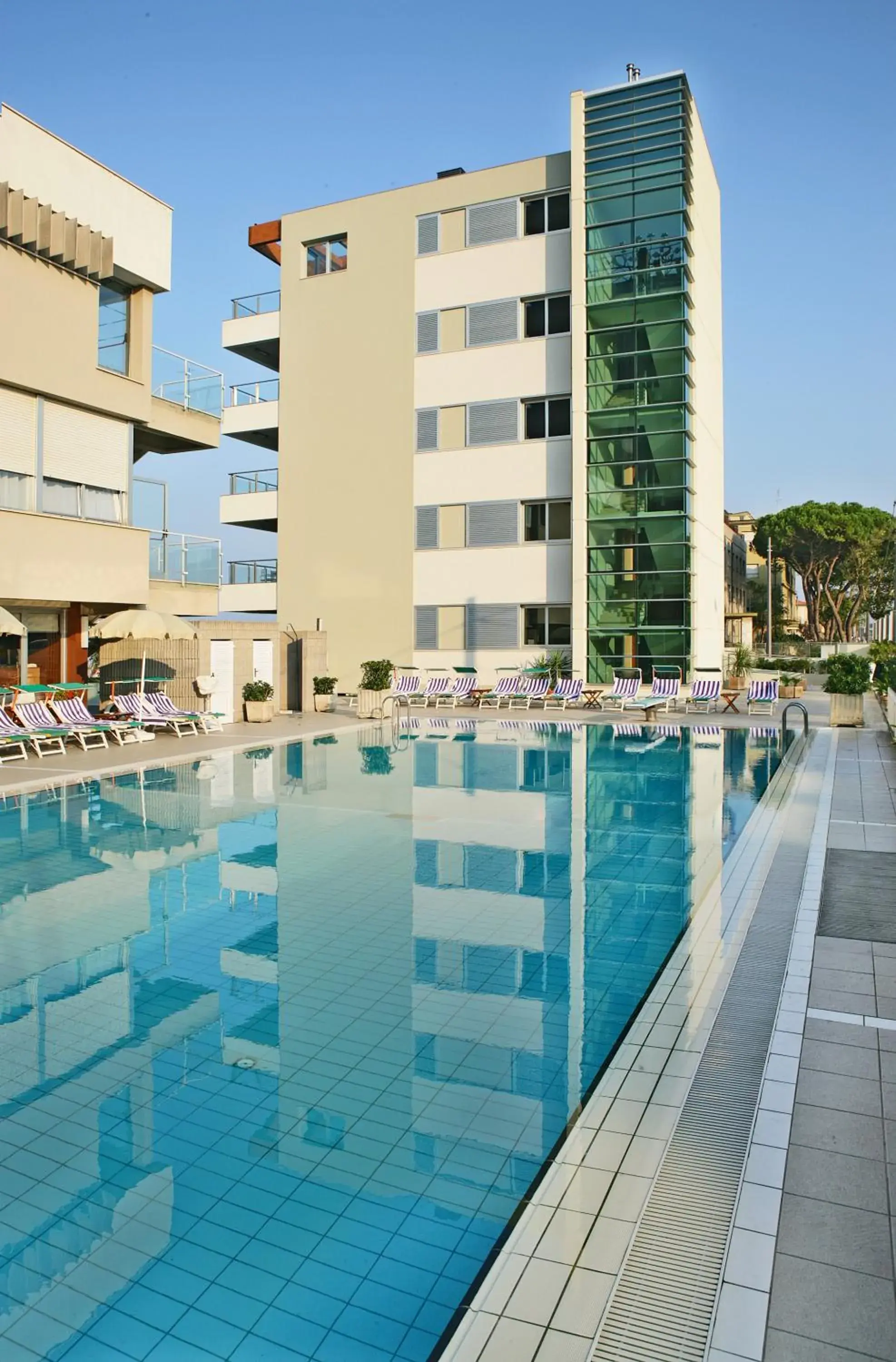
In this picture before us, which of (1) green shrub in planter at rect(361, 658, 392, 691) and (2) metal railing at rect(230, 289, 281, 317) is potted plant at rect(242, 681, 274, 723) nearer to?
(1) green shrub in planter at rect(361, 658, 392, 691)

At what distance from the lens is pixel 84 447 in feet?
62.1

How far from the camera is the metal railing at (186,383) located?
68.2 ft

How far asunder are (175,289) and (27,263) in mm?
4143

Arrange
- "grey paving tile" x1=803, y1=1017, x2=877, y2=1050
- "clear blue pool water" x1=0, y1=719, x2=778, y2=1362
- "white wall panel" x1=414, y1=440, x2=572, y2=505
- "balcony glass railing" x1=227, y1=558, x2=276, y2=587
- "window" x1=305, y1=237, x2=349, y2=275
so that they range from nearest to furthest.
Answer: "clear blue pool water" x1=0, y1=719, x2=778, y2=1362 → "grey paving tile" x1=803, y1=1017, x2=877, y2=1050 → "white wall panel" x1=414, y1=440, x2=572, y2=505 → "balcony glass railing" x1=227, y1=558, x2=276, y2=587 → "window" x1=305, y1=237, x2=349, y2=275

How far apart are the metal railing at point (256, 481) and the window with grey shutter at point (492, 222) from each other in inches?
374

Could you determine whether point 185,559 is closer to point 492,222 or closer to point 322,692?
point 322,692

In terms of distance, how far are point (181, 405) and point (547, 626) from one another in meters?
12.0

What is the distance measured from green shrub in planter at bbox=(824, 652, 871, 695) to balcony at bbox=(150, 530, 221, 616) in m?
14.3

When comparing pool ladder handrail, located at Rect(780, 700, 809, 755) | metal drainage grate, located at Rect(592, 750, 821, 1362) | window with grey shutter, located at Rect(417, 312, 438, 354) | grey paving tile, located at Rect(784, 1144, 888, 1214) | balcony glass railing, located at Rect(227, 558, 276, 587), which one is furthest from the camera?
balcony glass railing, located at Rect(227, 558, 276, 587)

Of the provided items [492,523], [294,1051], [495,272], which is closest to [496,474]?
[492,523]

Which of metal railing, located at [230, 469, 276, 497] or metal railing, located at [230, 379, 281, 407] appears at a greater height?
metal railing, located at [230, 379, 281, 407]

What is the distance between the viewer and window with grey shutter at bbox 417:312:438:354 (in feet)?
95.1

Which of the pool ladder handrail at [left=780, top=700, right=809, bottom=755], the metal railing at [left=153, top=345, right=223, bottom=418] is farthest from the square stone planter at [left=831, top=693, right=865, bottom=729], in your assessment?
the metal railing at [left=153, top=345, right=223, bottom=418]

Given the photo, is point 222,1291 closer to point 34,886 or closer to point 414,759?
point 34,886
